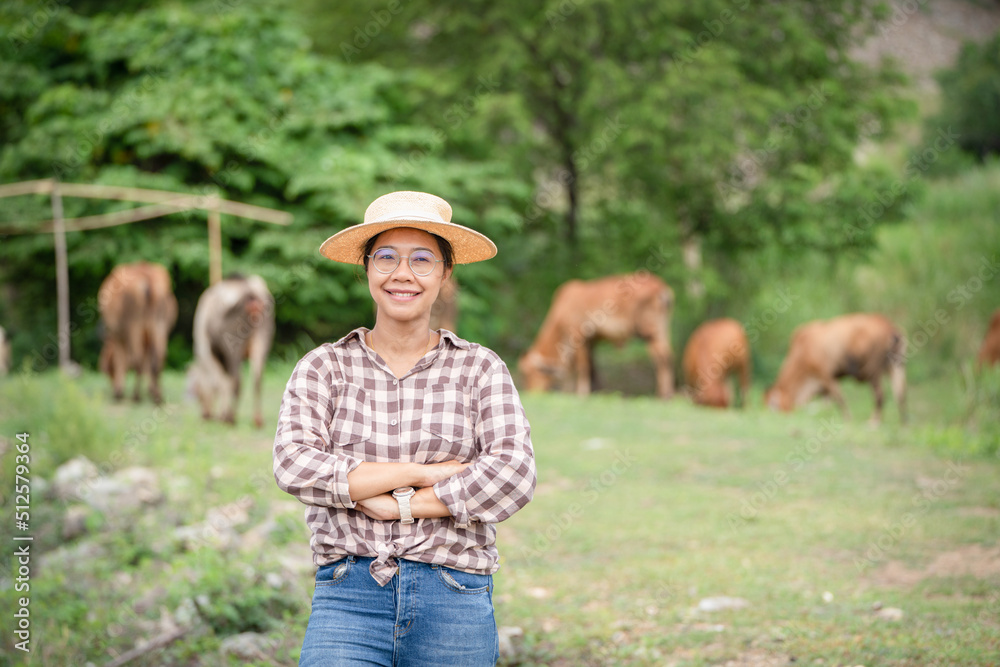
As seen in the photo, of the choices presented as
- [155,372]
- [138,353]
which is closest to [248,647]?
[155,372]

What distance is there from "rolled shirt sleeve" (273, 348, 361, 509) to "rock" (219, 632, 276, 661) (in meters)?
1.85

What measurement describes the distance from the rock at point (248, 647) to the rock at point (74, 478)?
2823mm

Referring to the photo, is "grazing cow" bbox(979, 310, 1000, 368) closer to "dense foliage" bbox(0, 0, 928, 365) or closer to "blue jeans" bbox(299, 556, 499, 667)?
"dense foliage" bbox(0, 0, 928, 365)

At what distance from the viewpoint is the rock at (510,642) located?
4.02 metres

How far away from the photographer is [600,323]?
14.2 meters

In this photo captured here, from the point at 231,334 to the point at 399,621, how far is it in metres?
6.82

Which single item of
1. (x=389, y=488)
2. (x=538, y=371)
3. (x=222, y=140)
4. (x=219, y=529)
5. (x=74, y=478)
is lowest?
(x=219, y=529)

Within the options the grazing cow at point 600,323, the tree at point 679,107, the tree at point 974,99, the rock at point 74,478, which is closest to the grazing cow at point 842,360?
the grazing cow at point 600,323

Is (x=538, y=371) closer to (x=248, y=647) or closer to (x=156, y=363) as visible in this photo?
(x=156, y=363)

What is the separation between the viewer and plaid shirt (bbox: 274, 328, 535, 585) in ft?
7.72

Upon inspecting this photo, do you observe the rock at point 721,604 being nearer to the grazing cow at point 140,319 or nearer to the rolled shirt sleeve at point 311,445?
the rolled shirt sleeve at point 311,445

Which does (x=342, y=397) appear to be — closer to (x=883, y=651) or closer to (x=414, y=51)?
(x=883, y=651)

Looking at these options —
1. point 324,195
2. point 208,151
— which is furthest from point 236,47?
point 324,195

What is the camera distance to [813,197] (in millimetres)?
16469
